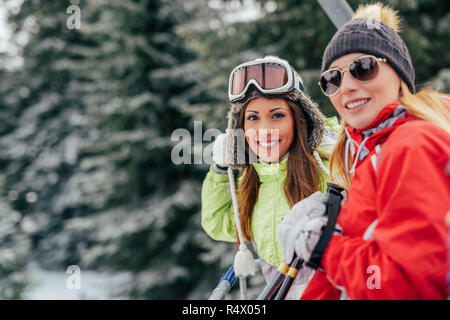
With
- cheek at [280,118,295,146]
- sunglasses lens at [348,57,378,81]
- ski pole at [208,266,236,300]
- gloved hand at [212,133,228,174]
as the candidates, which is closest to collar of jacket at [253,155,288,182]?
cheek at [280,118,295,146]

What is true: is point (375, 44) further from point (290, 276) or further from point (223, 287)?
point (223, 287)

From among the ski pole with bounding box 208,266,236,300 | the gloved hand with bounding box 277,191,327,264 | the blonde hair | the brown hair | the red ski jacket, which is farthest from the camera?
the brown hair

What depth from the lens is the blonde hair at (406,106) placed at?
3.79 feet

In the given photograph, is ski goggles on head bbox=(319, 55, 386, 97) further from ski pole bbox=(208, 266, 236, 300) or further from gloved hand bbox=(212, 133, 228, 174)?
ski pole bbox=(208, 266, 236, 300)

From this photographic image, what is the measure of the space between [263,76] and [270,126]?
0.98 feet

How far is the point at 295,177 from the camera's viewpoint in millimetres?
1935

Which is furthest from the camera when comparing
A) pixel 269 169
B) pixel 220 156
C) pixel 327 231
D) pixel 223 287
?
pixel 220 156

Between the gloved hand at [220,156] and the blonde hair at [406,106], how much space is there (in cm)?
79

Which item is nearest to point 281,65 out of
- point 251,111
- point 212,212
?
point 251,111

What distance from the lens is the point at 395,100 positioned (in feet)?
4.28

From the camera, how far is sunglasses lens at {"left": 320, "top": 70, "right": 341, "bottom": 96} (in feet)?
4.52

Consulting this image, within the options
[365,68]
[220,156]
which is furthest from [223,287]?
[365,68]
